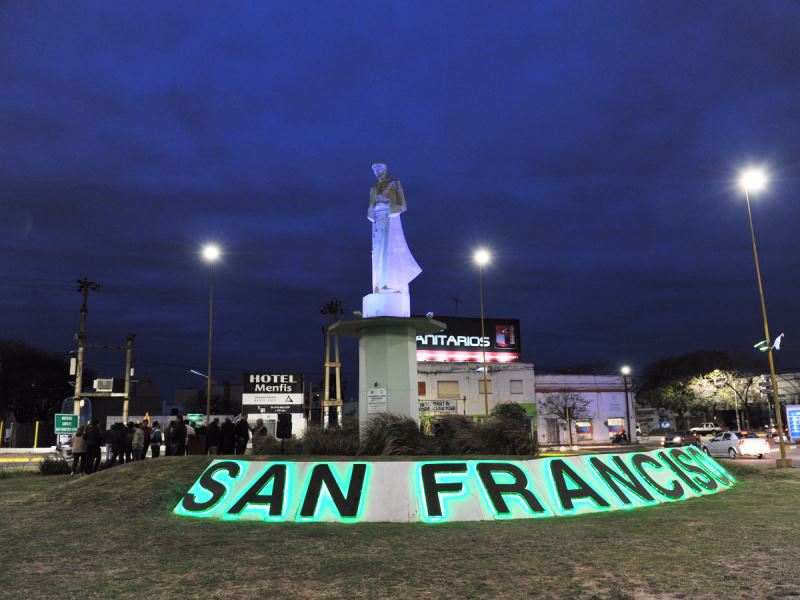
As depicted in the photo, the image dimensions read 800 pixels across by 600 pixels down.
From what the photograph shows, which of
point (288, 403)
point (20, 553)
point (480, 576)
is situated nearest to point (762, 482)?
point (480, 576)

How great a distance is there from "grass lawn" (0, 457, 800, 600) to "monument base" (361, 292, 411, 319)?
7738mm

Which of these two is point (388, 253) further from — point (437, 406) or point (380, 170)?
point (437, 406)

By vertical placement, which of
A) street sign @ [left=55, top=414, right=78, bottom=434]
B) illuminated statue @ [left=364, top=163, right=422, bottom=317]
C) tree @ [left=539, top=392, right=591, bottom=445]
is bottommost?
street sign @ [left=55, top=414, right=78, bottom=434]

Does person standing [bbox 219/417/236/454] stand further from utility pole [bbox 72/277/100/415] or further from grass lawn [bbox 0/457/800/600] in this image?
utility pole [bbox 72/277/100/415]

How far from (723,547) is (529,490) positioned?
3.45 metres

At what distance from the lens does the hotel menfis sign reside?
33.6 ft

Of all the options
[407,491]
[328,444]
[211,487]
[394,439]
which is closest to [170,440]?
[328,444]

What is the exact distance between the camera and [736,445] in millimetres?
30891

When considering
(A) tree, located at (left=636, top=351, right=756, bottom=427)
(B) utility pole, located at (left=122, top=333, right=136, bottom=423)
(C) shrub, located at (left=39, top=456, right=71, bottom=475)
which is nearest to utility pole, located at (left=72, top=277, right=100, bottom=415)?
(B) utility pole, located at (left=122, top=333, right=136, bottom=423)

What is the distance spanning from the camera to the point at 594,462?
11.8 m

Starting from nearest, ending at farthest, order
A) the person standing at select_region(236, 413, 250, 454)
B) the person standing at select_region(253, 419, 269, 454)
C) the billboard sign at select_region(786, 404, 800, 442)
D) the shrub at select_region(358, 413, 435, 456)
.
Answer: the shrub at select_region(358, 413, 435, 456) → the person standing at select_region(253, 419, 269, 454) → the person standing at select_region(236, 413, 250, 454) → the billboard sign at select_region(786, 404, 800, 442)

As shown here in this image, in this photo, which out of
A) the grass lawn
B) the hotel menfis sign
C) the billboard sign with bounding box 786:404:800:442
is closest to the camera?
the grass lawn

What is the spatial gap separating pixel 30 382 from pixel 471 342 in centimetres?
4367

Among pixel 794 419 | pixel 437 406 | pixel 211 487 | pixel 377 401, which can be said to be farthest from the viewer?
pixel 437 406
